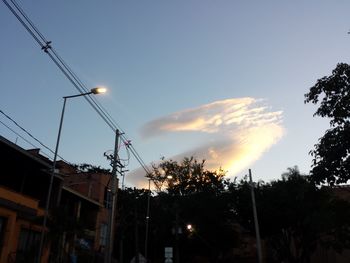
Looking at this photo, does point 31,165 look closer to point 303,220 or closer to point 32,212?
point 32,212

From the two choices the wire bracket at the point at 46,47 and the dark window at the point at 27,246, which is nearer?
the wire bracket at the point at 46,47

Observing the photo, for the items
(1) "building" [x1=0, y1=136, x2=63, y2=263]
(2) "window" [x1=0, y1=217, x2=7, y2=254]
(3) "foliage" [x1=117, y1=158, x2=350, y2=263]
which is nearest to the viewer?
(2) "window" [x1=0, y1=217, x2=7, y2=254]

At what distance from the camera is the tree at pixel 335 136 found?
40.9 ft

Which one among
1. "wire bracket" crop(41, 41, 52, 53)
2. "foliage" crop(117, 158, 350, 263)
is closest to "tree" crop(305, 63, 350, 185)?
"wire bracket" crop(41, 41, 52, 53)

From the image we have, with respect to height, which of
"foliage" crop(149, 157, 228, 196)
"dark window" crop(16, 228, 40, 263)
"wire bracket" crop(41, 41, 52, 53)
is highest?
"foliage" crop(149, 157, 228, 196)

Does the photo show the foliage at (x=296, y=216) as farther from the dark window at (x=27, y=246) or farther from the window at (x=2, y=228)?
the window at (x=2, y=228)

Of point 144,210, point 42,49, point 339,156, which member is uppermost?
point 144,210

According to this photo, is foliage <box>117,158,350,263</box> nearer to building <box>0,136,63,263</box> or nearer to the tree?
building <box>0,136,63,263</box>

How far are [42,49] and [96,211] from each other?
104ft

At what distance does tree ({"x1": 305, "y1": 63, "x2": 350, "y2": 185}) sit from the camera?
12469 mm

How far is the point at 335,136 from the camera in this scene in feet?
41.6

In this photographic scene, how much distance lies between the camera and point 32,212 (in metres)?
28.0

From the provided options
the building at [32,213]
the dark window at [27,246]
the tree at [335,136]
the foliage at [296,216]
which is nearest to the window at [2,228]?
the building at [32,213]

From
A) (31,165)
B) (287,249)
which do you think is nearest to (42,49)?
(31,165)
